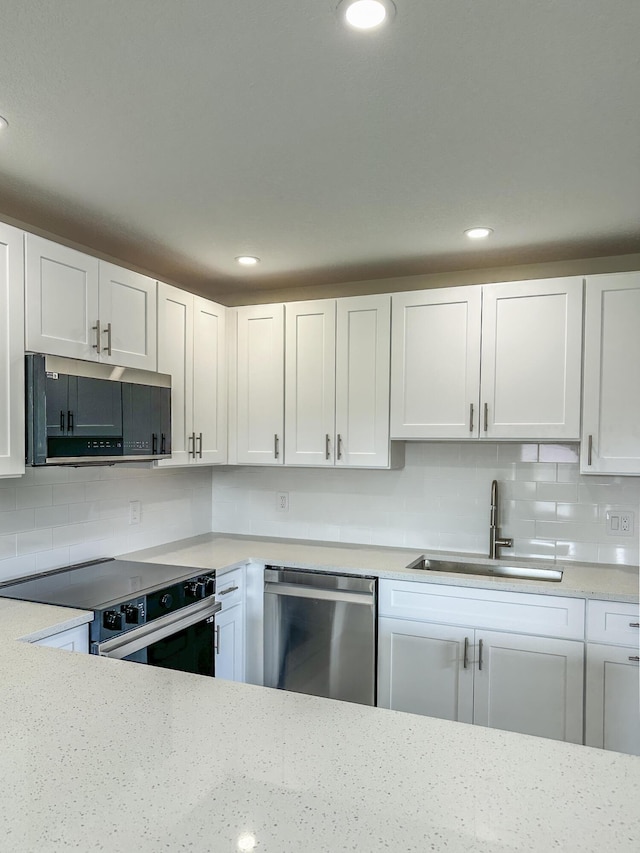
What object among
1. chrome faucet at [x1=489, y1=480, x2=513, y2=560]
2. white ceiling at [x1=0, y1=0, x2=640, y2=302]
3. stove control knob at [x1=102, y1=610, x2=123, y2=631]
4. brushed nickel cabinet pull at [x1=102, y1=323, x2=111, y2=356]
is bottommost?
stove control knob at [x1=102, y1=610, x2=123, y2=631]

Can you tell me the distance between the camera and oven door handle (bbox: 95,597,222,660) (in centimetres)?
215

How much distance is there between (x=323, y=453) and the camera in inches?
127

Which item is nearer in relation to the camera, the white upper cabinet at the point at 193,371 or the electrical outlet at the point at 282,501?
the white upper cabinet at the point at 193,371

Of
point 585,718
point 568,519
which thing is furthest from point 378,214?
point 585,718

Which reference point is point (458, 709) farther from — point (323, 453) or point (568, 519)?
point (323, 453)

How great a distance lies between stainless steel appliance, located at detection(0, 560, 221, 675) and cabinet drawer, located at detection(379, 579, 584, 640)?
84cm

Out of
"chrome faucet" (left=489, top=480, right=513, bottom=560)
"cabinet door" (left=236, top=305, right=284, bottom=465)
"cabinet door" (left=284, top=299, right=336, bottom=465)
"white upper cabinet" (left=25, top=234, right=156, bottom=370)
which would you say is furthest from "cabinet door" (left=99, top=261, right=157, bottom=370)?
"chrome faucet" (left=489, top=480, right=513, bottom=560)

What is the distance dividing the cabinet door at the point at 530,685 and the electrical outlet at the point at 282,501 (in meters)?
1.44

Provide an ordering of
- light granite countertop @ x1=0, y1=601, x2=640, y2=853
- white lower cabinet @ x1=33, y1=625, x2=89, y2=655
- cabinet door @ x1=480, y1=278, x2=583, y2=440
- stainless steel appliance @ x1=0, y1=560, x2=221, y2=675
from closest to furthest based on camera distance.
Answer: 1. light granite countertop @ x1=0, y1=601, x2=640, y2=853
2. white lower cabinet @ x1=33, y1=625, x2=89, y2=655
3. stainless steel appliance @ x1=0, y1=560, x2=221, y2=675
4. cabinet door @ x1=480, y1=278, x2=583, y2=440

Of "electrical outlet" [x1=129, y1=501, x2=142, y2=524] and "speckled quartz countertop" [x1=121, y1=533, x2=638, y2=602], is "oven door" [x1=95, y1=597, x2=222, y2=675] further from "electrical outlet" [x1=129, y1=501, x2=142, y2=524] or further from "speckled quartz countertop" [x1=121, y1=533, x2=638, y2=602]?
"electrical outlet" [x1=129, y1=501, x2=142, y2=524]

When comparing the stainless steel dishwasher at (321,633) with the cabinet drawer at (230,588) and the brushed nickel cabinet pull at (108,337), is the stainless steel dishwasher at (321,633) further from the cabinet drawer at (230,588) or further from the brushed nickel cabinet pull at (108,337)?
the brushed nickel cabinet pull at (108,337)

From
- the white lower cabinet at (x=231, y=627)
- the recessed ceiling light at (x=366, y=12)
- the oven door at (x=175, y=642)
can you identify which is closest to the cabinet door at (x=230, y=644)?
the white lower cabinet at (x=231, y=627)

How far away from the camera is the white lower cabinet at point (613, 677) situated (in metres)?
2.39

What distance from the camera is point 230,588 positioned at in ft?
9.62
